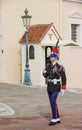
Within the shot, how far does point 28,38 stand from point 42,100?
8133 millimetres

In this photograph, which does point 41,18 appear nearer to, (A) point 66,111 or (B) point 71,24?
(B) point 71,24

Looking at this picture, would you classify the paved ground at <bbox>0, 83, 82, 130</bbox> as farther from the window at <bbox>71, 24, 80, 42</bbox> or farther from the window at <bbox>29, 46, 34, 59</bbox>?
the window at <bbox>71, 24, 80, 42</bbox>

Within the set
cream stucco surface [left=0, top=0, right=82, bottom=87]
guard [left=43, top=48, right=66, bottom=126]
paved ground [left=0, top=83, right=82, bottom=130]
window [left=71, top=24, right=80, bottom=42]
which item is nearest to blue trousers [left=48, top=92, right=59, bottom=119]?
guard [left=43, top=48, right=66, bottom=126]

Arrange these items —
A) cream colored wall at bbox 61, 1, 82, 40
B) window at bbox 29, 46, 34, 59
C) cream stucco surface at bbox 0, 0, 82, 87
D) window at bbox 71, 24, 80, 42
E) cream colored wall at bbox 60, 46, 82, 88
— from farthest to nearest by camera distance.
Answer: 1. window at bbox 71, 24, 80, 42
2. cream colored wall at bbox 61, 1, 82, 40
3. cream colored wall at bbox 60, 46, 82, 88
4. window at bbox 29, 46, 34, 59
5. cream stucco surface at bbox 0, 0, 82, 87

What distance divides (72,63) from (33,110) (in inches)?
483

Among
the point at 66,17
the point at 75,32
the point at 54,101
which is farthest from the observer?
the point at 75,32

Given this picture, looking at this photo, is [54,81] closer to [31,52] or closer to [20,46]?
[31,52]

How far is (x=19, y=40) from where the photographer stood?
24516mm

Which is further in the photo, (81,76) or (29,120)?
(81,76)

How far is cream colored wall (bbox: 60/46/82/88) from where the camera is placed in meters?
26.0

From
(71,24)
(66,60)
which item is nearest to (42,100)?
(66,60)

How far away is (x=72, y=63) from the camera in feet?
86.1

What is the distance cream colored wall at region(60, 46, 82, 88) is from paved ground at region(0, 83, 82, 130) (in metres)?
6.52

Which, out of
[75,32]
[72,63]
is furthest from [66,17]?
[72,63]
